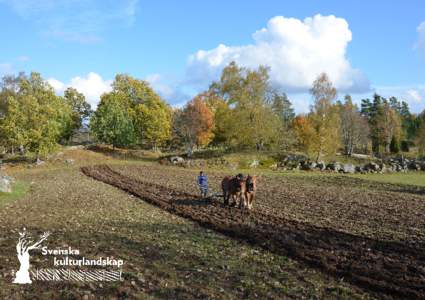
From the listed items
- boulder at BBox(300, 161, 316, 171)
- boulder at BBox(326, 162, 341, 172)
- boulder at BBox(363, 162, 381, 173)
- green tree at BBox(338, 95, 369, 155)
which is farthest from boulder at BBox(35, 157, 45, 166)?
green tree at BBox(338, 95, 369, 155)

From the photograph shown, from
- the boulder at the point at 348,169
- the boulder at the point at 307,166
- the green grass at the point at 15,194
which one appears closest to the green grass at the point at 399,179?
the boulder at the point at 348,169

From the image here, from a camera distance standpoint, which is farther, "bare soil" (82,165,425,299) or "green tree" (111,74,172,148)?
"green tree" (111,74,172,148)

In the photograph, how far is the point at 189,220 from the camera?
708 inches

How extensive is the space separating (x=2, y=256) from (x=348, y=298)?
8788 mm

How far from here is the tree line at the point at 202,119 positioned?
54.5m

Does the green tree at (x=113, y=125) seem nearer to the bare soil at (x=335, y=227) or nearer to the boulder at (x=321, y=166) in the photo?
the boulder at (x=321, y=166)

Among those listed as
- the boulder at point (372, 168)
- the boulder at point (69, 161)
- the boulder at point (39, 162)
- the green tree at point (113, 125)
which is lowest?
the boulder at point (39, 162)

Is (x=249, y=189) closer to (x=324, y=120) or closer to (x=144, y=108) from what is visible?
(x=324, y=120)

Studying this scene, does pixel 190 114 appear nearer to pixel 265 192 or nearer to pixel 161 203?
pixel 265 192

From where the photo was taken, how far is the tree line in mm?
54500

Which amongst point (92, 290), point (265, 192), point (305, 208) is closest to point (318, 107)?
point (265, 192)

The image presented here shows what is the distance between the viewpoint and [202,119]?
62.2m

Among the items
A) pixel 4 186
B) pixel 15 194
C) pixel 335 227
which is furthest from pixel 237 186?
pixel 4 186

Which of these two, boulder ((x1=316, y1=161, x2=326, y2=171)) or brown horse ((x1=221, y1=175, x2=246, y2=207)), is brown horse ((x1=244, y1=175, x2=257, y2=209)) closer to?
brown horse ((x1=221, y1=175, x2=246, y2=207))
